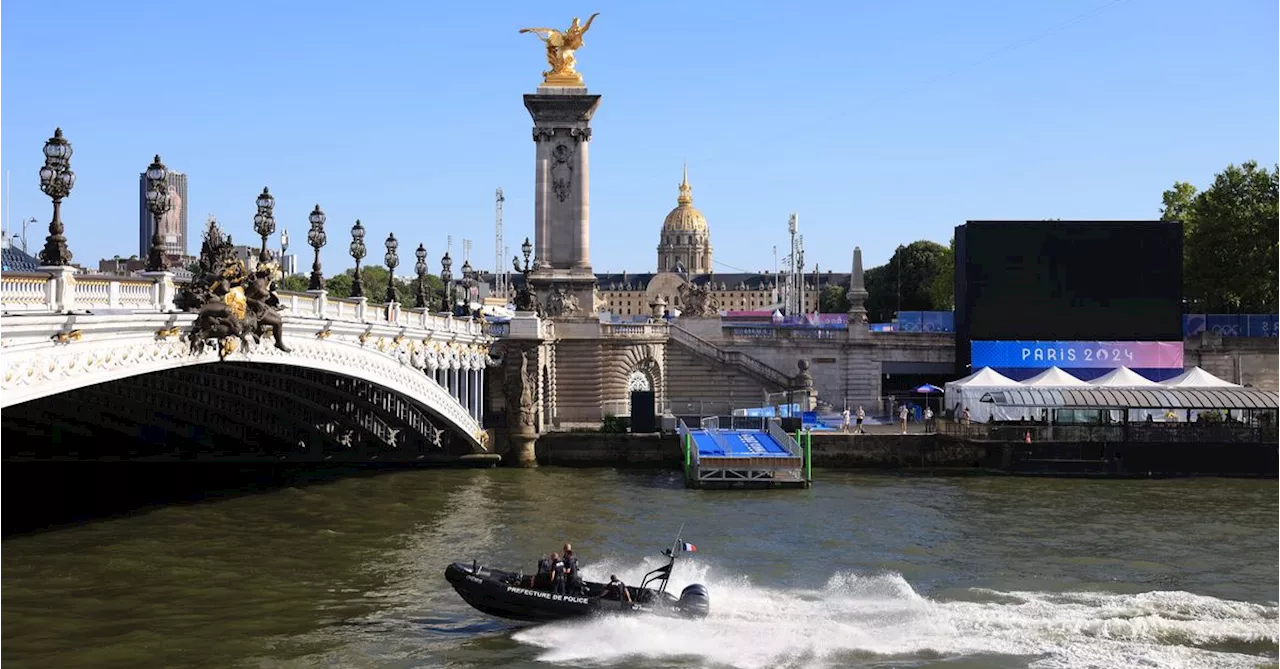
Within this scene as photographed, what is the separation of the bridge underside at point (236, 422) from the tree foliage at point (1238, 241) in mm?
46851

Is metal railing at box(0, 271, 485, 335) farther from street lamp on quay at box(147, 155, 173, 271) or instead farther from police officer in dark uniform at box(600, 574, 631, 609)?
police officer in dark uniform at box(600, 574, 631, 609)

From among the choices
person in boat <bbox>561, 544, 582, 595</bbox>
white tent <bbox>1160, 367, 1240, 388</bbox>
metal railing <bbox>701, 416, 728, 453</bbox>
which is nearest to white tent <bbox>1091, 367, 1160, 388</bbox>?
white tent <bbox>1160, 367, 1240, 388</bbox>

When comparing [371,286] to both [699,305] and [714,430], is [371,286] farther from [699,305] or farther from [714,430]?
[714,430]

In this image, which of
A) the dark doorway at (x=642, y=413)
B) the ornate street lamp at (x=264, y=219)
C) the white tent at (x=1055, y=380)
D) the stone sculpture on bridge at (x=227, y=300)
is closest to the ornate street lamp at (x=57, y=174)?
the stone sculpture on bridge at (x=227, y=300)

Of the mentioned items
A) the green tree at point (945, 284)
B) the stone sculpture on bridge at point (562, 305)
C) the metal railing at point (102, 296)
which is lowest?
the metal railing at point (102, 296)

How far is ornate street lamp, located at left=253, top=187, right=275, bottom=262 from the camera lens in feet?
127

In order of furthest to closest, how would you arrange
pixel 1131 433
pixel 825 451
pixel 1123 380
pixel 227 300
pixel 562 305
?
pixel 562 305
pixel 1123 380
pixel 825 451
pixel 1131 433
pixel 227 300

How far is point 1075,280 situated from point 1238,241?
55.1 ft

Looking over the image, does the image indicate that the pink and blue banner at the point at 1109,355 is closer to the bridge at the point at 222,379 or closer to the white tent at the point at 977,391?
the white tent at the point at 977,391

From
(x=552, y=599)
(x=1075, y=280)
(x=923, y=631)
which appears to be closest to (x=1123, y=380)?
(x=1075, y=280)

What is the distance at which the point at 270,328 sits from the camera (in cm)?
3922

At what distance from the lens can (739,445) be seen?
61.1m

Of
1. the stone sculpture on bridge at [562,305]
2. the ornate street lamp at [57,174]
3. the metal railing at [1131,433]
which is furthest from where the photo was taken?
the stone sculpture on bridge at [562,305]

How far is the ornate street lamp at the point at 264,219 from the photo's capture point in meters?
38.8
